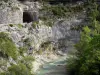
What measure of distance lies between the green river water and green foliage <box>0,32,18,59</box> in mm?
8238

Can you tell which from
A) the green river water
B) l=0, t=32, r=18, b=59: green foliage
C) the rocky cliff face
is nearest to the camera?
l=0, t=32, r=18, b=59: green foliage

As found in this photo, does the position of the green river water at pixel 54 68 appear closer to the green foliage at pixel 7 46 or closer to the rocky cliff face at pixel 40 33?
the rocky cliff face at pixel 40 33

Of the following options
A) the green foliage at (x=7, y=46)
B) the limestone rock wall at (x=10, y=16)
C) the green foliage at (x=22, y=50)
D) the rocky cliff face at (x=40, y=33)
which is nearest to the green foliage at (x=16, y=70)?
the green foliage at (x=7, y=46)

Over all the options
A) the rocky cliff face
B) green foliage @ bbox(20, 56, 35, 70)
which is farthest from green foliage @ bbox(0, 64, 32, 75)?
the rocky cliff face

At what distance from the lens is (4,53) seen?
41.1 metres

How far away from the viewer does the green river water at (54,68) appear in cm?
5041

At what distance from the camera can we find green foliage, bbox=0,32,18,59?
1631 inches

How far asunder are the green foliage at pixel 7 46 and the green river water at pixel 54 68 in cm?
824

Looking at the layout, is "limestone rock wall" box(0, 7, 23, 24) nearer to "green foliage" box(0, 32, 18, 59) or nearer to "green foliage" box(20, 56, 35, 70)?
"green foliage" box(0, 32, 18, 59)

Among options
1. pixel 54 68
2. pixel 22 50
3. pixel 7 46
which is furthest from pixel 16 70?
pixel 54 68

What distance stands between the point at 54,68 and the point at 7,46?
14.8 m

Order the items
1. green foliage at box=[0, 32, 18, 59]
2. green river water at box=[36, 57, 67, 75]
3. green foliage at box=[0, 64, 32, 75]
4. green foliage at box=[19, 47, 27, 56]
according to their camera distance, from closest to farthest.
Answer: green foliage at box=[0, 64, 32, 75] → green foliage at box=[0, 32, 18, 59] → green foliage at box=[19, 47, 27, 56] → green river water at box=[36, 57, 67, 75]

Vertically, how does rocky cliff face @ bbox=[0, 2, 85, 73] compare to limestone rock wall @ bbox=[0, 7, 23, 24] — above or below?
below

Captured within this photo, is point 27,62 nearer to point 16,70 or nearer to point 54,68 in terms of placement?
point 16,70
